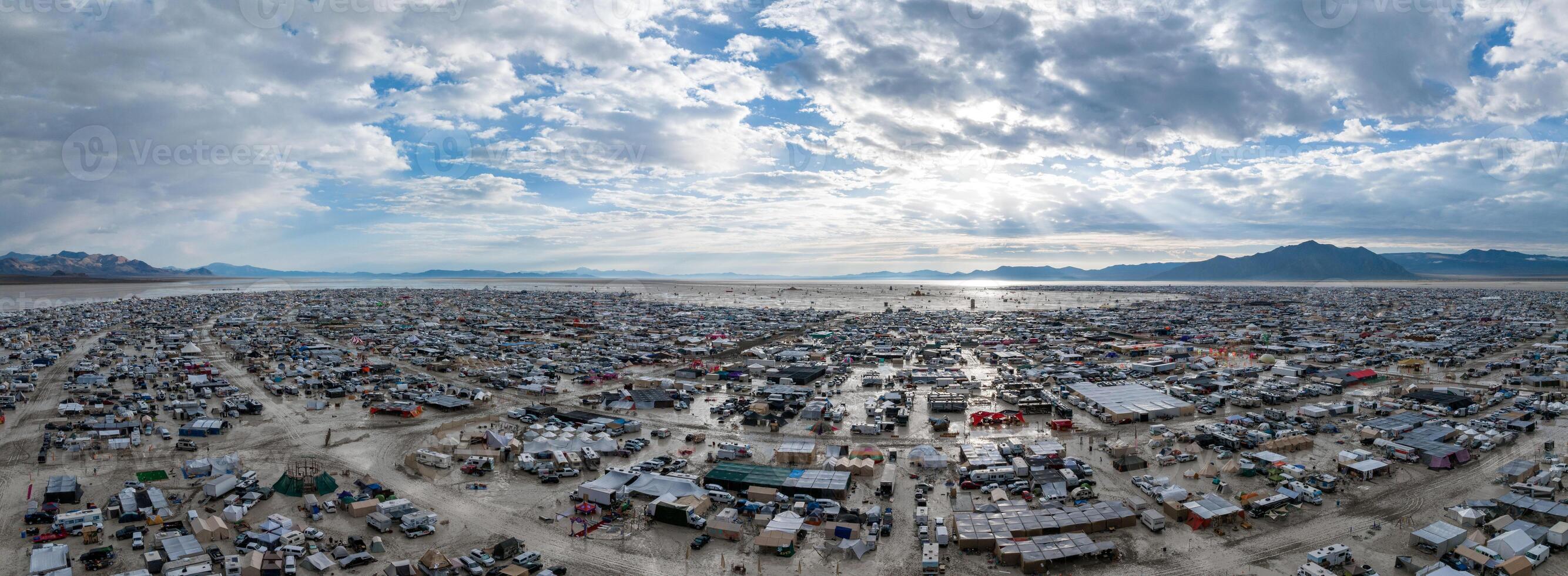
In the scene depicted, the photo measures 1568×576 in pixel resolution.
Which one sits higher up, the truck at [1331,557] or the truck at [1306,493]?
the truck at [1306,493]

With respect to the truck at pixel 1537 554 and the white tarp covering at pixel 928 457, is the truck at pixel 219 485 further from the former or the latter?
the truck at pixel 1537 554

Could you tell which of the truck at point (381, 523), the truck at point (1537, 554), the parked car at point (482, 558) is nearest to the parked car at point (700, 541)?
the parked car at point (482, 558)

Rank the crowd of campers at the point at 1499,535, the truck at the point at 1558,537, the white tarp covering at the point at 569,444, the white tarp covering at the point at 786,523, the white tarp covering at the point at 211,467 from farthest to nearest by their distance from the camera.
Answer: the white tarp covering at the point at 569,444
the white tarp covering at the point at 211,467
the white tarp covering at the point at 786,523
the truck at the point at 1558,537
the crowd of campers at the point at 1499,535

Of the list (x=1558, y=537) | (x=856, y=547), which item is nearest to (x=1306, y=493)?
(x=1558, y=537)

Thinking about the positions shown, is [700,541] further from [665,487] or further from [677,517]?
[665,487]

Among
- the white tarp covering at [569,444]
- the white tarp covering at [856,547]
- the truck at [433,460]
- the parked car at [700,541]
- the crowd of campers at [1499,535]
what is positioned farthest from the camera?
the white tarp covering at [569,444]
